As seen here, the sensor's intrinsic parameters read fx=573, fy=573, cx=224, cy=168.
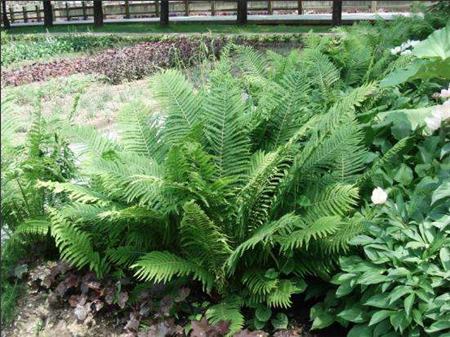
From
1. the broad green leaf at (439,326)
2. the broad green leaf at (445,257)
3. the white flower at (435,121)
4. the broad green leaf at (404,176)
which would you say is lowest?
the broad green leaf at (439,326)

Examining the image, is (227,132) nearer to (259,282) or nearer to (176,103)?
(176,103)

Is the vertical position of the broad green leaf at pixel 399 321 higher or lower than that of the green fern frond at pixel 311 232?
lower

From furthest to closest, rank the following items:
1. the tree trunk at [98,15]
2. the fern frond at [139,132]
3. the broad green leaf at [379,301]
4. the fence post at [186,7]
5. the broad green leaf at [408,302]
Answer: the fence post at [186,7]
the tree trunk at [98,15]
the fern frond at [139,132]
the broad green leaf at [379,301]
the broad green leaf at [408,302]

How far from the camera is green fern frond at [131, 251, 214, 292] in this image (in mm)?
2371

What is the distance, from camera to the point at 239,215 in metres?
2.60

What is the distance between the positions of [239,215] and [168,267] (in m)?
0.40

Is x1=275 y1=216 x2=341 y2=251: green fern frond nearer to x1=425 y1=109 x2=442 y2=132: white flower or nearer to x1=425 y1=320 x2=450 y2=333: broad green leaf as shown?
x1=425 y1=320 x2=450 y2=333: broad green leaf

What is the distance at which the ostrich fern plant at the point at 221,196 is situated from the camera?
8.11 feet

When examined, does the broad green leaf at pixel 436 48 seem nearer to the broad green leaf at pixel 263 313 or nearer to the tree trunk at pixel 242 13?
the broad green leaf at pixel 263 313

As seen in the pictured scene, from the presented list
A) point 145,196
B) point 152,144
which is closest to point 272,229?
point 145,196

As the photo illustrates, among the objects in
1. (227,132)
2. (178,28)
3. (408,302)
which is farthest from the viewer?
(178,28)

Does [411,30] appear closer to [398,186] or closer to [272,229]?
[398,186]

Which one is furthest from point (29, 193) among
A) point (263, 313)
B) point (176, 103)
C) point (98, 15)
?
point (98, 15)

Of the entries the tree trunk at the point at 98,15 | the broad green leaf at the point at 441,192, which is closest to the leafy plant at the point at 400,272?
the broad green leaf at the point at 441,192
